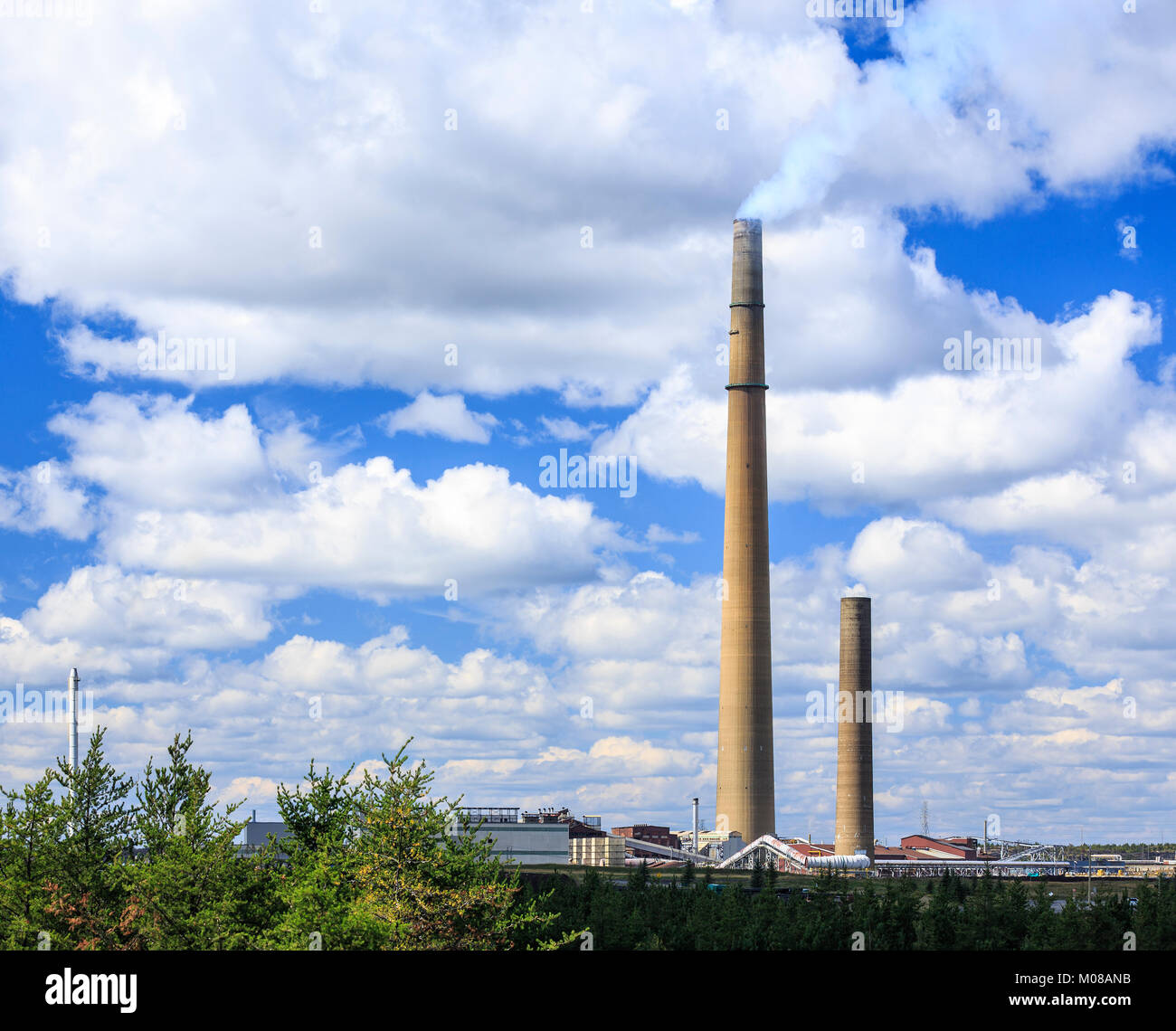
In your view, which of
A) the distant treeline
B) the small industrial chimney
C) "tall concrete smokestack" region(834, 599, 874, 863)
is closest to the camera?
the distant treeline

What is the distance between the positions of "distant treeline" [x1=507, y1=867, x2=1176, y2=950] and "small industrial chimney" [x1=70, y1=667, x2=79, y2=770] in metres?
47.1

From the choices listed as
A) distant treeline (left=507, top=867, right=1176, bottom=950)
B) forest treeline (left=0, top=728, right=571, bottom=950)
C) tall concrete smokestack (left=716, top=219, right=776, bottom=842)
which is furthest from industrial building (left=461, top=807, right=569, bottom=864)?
forest treeline (left=0, top=728, right=571, bottom=950)

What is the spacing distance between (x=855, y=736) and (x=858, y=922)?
54.8m

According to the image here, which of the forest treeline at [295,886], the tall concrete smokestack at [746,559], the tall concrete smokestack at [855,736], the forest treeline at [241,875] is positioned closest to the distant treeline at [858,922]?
the forest treeline at [295,886]

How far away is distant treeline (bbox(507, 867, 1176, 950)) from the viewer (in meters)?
64.2

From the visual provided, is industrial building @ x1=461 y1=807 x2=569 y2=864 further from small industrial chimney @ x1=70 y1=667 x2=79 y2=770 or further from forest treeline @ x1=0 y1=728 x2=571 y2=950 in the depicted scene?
forest treeline @ x1=0 y1=728 x2=571 y2=950

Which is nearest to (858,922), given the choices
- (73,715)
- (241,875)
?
(241,875)

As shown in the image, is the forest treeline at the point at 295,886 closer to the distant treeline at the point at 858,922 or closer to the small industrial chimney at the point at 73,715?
the distant treeline at the point at 858,922

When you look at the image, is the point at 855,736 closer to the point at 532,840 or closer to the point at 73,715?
the point at 532,840

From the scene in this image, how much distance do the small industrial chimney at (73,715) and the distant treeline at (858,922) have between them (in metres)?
47.1

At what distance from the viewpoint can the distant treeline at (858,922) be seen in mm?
64250
